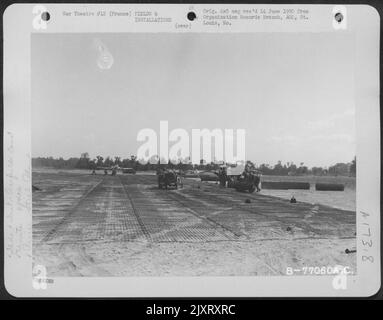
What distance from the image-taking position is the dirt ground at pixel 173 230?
1.58m

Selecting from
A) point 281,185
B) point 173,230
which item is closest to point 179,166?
point 173,230

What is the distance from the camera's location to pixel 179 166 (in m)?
1.63

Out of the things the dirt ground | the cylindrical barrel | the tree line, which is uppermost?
the tree line

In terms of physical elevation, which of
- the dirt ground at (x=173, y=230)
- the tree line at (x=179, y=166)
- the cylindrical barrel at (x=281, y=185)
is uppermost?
the tree line at (x=179, y=166)

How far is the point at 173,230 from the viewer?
163 centimetres

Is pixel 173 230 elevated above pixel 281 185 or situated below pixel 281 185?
below

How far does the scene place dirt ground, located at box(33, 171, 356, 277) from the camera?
5.19 ft

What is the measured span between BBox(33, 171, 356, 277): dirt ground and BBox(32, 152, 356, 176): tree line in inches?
1.8

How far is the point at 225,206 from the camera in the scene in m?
1.67

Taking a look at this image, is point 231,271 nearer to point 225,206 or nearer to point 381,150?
point 225,206

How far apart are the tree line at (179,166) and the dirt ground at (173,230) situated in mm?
46

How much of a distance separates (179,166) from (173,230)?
292 millimetres

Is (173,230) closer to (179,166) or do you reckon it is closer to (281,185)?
(179,166)
